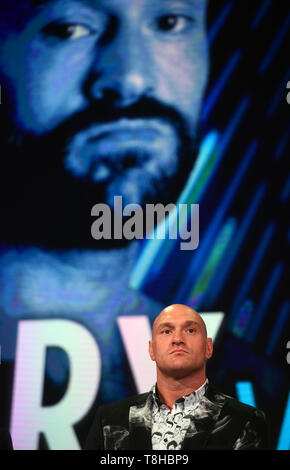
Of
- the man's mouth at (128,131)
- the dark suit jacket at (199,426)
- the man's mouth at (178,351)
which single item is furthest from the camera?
the man's mouth at (128,131)

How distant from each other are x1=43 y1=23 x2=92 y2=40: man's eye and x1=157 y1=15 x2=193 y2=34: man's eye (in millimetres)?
450

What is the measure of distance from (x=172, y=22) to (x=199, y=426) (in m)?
2.66

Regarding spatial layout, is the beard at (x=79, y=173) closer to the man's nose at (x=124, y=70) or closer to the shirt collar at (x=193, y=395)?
the man's nose at (x=124, y=70)

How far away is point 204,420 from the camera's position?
7.24 feet

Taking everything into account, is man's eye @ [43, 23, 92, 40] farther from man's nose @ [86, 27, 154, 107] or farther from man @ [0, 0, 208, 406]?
man's nose @ [86, 27, 154, 107]

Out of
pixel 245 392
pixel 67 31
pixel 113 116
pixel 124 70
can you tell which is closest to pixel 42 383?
pixel 245 392

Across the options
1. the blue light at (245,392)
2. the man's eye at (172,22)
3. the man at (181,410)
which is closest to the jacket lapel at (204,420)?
the man at (181,410)

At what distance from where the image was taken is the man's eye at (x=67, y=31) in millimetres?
3947

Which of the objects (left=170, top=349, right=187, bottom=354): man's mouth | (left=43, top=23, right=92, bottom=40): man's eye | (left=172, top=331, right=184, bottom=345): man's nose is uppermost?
(left=43, top=23, right=92, bottom=40): man's eye

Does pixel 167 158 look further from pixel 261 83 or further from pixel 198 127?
pixel 261 83

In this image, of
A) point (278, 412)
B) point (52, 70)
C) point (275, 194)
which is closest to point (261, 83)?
point (275, 194)

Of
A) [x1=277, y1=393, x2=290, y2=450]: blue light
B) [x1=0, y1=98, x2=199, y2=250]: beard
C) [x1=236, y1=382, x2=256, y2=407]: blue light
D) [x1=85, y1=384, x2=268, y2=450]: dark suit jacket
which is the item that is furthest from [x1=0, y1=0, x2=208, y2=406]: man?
[x1=85, y1=384, x2=268, y2=450]: dark suit jacket

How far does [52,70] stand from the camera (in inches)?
154

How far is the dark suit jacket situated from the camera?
7.02 ft
